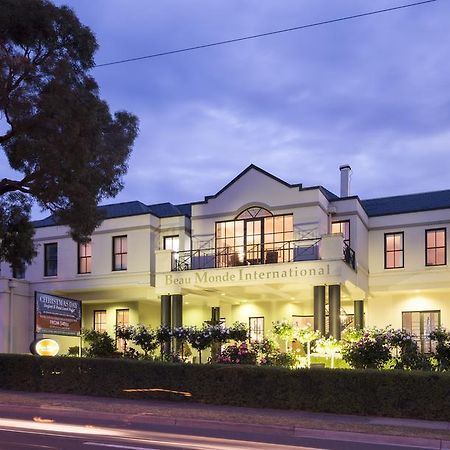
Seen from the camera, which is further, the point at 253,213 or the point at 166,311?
the point at 253,213

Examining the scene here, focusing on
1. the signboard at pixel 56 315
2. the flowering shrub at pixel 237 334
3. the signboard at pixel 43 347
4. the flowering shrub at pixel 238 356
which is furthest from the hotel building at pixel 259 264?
the signboard at pixel 43 347

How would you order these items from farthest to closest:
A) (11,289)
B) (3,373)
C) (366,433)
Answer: (11,289) → (3,373) → (366,433)

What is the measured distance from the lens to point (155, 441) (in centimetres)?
1125

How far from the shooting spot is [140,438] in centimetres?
1156

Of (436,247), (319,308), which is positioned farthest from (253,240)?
(436,247)

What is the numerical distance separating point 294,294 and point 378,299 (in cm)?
356

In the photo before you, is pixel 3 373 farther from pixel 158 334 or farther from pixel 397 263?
pixel 397 263

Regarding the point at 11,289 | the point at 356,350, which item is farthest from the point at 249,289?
the point at 11,289

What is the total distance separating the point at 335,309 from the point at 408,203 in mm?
7454

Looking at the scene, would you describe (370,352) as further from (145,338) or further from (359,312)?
(359,312)

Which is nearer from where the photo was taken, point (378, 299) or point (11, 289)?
point (378, 299)

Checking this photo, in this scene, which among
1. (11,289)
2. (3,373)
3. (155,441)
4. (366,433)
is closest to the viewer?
(155,441)

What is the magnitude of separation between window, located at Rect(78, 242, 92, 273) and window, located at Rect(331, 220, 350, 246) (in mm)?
10974

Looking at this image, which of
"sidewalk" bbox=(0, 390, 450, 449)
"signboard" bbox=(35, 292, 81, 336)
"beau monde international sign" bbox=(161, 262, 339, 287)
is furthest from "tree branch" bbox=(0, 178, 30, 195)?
"beau monde international sign" bbox=(161, 262, 339, 287)
